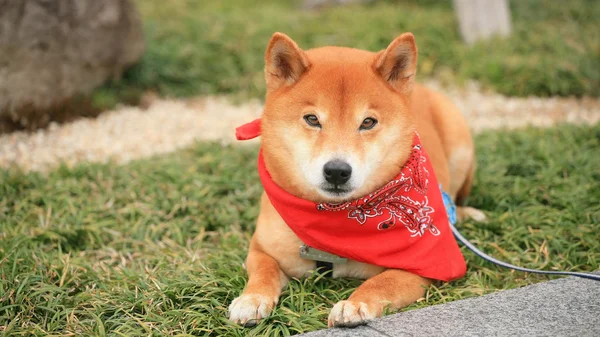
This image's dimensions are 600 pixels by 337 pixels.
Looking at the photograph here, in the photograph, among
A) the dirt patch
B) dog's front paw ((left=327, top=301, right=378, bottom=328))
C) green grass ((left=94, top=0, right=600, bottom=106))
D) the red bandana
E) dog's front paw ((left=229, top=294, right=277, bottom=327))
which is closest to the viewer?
dog's front paw ((left=327, top=301, right=378, bottom=328))

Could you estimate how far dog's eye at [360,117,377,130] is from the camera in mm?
3152

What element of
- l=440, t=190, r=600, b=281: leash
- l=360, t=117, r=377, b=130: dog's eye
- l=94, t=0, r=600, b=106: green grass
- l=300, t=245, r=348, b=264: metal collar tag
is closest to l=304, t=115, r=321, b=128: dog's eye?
l=360, t=117, r=377, b=130: dog's eye

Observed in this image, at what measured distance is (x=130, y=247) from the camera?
14.2 feet

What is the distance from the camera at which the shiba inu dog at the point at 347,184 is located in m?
3.06

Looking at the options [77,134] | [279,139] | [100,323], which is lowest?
[77,134]

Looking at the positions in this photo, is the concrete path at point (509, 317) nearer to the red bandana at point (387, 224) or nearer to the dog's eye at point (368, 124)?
the red bandana at point (387, 224)

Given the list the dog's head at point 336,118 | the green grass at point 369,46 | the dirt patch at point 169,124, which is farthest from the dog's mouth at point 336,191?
the green grass at point 369,46

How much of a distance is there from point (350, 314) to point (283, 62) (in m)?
1.41

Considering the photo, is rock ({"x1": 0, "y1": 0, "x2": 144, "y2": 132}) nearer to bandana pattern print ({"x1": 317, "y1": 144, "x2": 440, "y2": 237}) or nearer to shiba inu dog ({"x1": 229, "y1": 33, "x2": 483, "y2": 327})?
shiba inu dog ({"x1": 229, "y1": 33, "x2": 483, "y2": 327})

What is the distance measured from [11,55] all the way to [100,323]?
411cm

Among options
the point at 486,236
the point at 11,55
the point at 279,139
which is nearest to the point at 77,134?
the point at 11,55

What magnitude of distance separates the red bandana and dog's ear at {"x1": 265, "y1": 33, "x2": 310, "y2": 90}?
21.9 inches

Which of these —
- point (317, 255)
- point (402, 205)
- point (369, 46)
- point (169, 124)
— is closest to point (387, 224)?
point (402, 205)

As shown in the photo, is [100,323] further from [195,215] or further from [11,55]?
[11,55]
